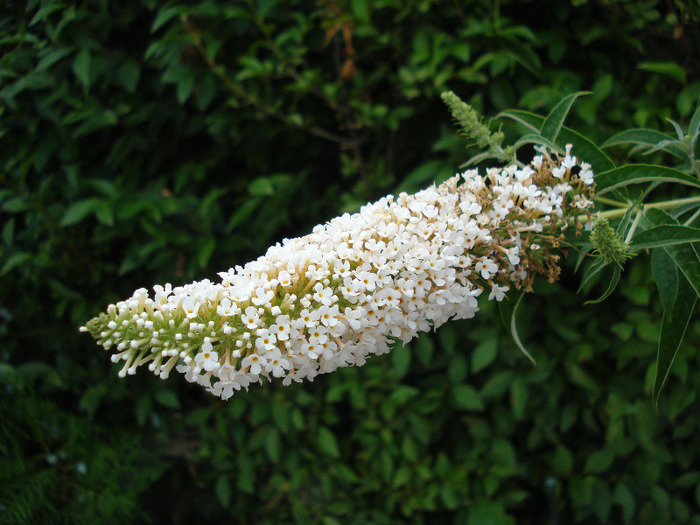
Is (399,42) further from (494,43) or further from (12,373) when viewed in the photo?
(12,373)

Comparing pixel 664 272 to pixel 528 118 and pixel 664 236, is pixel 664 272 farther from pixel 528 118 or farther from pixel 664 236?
pixel 528 118

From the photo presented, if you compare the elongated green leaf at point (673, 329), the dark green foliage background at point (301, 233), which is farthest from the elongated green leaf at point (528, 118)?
the dark green foliage background at point (301, 233)

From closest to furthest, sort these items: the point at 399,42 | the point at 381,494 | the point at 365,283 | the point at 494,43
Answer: the point at 365,283
the point at 494,43
the point at 399,42
the point at 381,494

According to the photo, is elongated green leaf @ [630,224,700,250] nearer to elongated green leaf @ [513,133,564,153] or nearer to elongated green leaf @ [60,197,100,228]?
elongated green leaf @ [513,133,564,153]

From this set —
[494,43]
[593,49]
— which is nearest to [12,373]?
[494,43]

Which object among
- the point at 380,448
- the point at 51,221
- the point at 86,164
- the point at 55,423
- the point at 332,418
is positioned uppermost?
the point at 86,164
